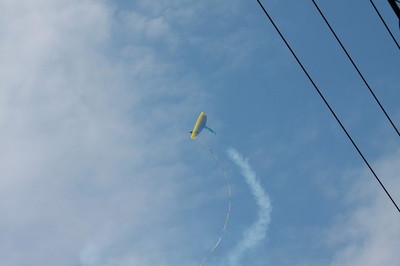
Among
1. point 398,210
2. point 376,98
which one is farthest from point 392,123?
point 398,210

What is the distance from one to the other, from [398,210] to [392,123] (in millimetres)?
3023

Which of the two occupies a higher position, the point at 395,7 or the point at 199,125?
the point at 199,125

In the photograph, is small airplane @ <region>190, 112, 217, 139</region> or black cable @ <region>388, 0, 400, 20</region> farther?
small airplane @ <region>190, 112, 217, 139</region>

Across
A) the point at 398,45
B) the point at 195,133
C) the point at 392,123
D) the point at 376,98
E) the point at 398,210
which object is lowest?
the point at 398,210

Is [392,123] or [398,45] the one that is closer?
[392,123]

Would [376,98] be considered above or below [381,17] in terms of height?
below

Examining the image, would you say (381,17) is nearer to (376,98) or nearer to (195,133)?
(376,98)

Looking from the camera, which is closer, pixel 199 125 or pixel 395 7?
pixel 395 7

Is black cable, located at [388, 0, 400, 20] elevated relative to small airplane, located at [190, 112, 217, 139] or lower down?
lower down

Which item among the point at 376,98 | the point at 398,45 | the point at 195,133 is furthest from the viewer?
the point at 195,133

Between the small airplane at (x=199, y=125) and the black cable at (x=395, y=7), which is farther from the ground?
the small airplane at (x=199, y=125)

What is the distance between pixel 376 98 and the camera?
500 inches

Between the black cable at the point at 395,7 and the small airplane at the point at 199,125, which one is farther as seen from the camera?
the small airplane at the point at 199,125

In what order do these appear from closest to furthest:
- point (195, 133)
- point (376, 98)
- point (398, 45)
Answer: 1. point (376, 98)
2. point (398, 45)
3. point (195, 133)
